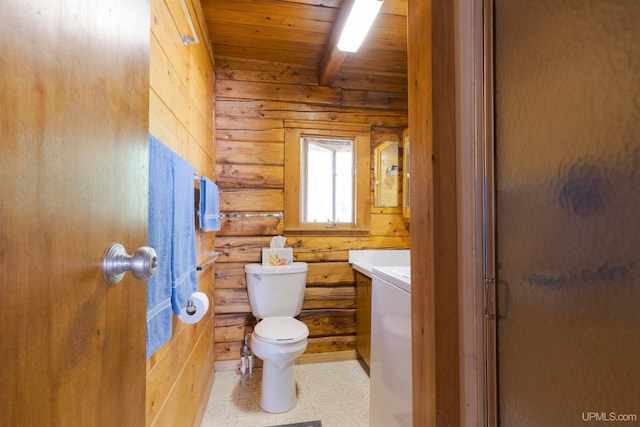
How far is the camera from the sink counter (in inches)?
93.1

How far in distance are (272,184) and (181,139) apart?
1.01 meters

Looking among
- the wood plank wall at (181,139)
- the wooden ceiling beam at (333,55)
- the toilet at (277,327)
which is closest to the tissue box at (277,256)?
the toilet at (277,327)

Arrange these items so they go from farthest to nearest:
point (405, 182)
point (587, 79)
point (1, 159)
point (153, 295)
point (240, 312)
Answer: point (405, 182), point (240, 312), point (153, 295), point (587, 79), point (1, 159)

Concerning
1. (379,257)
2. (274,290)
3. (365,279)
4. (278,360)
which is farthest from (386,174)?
(278,360)

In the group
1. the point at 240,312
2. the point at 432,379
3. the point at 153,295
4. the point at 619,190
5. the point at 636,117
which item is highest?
the point at 636,117

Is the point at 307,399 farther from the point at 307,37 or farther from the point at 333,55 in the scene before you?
the point at 307,37

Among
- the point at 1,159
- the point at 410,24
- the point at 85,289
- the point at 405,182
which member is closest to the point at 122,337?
the point at 85,289

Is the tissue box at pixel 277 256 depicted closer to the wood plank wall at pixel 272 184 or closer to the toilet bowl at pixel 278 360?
the wood plank wall at pixel 272 184

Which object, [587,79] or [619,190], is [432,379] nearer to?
[619,190]

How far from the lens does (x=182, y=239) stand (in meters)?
1.16

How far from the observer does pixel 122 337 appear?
51 centimetres

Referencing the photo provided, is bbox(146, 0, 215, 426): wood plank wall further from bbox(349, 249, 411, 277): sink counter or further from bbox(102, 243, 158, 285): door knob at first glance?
bbox(349, 249, 411, 277): sink counter

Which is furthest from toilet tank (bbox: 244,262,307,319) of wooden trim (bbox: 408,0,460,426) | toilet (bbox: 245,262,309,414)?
wooden trim (bbox: 408,0,460,426)

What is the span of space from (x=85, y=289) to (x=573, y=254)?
32.9 inches
